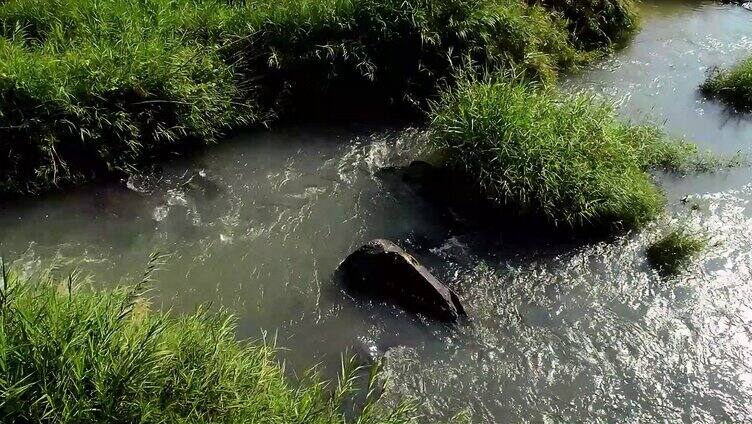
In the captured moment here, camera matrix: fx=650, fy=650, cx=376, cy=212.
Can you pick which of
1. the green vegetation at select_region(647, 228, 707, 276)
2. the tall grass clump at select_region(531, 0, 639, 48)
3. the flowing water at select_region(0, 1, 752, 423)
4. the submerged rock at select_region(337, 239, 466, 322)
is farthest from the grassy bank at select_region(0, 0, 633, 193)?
the green vegetation at select_region(647, 228, 707, 276)

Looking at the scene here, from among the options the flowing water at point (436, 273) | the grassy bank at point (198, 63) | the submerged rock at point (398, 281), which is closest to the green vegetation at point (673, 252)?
the flowing water at point (436, 273)

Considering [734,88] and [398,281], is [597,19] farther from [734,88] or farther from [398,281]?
[398,281]

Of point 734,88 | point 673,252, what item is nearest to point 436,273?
point 673,252

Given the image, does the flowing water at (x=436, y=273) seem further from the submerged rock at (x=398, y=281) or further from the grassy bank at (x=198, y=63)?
the grassy bank at (x=198, y=63)

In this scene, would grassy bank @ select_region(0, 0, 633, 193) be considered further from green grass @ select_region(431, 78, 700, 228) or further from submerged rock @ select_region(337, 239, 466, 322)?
submerged rock @ select_region(337, 239, 466, 322)

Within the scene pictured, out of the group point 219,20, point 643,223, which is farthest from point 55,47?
point 643,223
